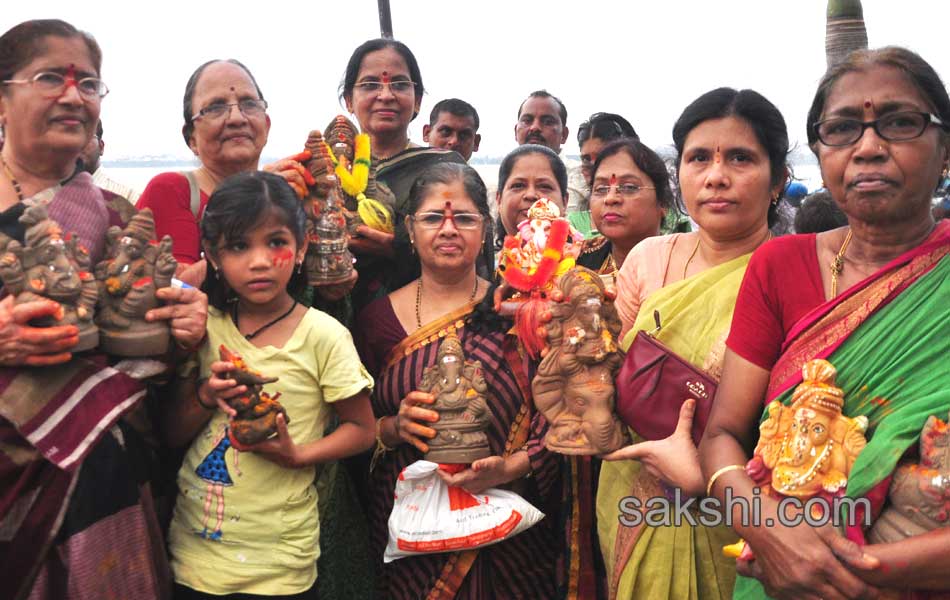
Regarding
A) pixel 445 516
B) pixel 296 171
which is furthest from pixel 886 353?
pixel 296 171

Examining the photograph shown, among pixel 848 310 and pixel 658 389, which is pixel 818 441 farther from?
pixel 658 389

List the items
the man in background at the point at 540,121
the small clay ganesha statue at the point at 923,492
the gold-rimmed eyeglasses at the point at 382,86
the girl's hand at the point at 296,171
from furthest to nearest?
the man in background at the point at 540,121 < the gold-rimmed eyeglasses at the point at 382,86 < the girl's hand at the point at 296,171 < the small clay ganesha statue at the point at 923,492

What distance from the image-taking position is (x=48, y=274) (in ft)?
7.98

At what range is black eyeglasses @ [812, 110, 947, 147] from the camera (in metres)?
2.21

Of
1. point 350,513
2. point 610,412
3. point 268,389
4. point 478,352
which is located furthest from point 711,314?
point 350,513

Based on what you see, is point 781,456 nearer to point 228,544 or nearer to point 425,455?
point 425,455

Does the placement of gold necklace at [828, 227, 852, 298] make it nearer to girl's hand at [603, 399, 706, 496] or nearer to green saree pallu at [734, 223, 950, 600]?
green saree pallu at [734, 223, 950, 600]

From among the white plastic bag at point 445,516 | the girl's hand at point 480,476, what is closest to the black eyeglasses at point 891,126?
the girl's hand at point 480,476

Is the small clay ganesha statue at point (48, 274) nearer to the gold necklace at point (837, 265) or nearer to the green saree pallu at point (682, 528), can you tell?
the green saree pallu at point (682, 528)

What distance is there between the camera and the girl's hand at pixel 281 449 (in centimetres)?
274

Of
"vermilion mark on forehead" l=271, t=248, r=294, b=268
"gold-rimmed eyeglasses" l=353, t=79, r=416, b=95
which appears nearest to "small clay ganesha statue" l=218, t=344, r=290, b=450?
"vermilion mark on forehead" l=271, t=248, r=294, b=268

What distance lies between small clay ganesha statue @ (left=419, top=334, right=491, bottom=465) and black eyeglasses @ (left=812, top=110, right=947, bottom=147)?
4.92ft

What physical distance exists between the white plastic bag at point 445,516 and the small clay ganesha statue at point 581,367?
0.43 m

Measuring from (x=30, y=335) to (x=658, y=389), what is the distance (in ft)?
6.42
